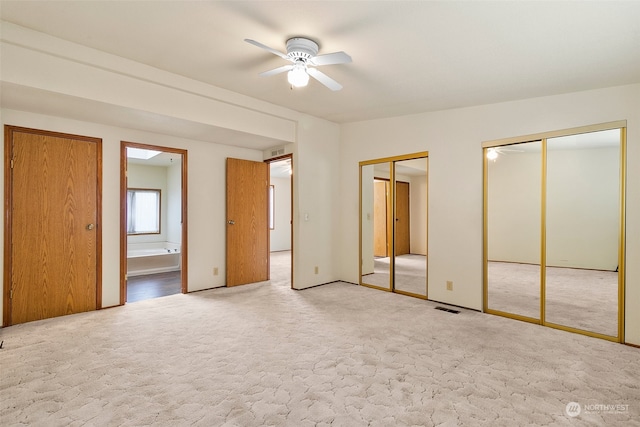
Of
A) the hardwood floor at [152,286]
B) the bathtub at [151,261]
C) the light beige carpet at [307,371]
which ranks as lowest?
the light beige carpet at [307,371]

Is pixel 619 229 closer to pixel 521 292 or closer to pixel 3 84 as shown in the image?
pixel 521 292

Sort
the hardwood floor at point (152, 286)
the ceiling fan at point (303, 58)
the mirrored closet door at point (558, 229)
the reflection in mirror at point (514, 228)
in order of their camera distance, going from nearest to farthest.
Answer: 1. the ceiling fan at point (303, 58)
2. the mirrored closet door at point (558, 229)
3. the reflection in mirror at point (514, 228)
4. the hardwood floor at point (152, 286)

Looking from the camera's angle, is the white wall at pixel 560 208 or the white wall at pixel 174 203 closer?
the white wall at pixel 560 208

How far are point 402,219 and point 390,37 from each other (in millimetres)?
2868

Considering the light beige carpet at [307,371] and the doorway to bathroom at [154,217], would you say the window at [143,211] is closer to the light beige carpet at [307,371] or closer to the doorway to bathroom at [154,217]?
the doorway to bathroom at [154,217]

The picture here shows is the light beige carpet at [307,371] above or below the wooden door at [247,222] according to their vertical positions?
below

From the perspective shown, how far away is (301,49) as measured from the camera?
262 centimetres

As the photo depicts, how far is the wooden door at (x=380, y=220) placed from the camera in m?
4.89

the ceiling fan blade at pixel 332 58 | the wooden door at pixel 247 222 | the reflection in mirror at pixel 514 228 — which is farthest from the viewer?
the wooden door at pixel 247 222

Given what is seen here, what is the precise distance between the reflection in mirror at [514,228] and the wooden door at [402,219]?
119cm

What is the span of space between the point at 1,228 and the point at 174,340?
2195mm

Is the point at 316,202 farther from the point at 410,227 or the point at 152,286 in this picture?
the point at 152,286

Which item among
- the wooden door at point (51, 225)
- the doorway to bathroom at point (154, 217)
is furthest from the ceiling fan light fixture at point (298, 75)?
the doorway to bathroom at point (154, 217)

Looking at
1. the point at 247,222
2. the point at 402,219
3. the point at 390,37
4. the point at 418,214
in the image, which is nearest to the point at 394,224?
the point at 402,219
